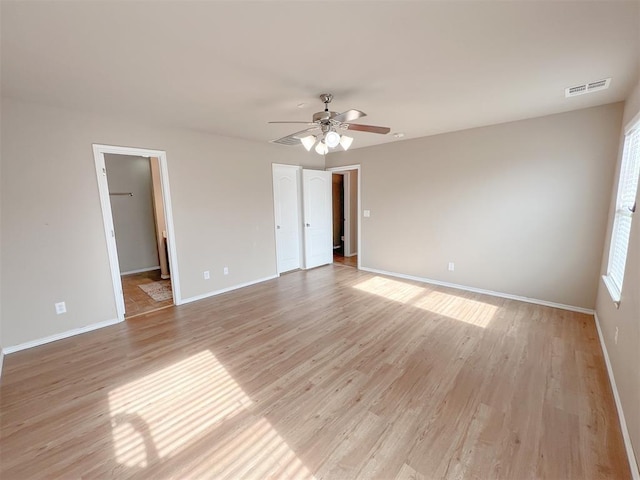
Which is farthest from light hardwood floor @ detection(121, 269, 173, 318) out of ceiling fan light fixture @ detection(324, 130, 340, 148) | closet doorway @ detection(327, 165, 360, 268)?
closet doorway @ detection(327, 165, 360, 268)

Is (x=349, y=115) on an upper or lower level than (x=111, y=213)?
upper

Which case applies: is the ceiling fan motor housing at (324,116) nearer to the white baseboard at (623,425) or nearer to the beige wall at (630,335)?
the beige wall at (630,335)

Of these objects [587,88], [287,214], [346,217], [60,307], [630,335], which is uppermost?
[587,88]

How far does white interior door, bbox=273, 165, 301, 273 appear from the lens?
17.0ft

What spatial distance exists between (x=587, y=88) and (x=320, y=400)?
11.9 ft

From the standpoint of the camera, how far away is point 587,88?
2.53 m

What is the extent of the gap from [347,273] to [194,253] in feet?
9.13

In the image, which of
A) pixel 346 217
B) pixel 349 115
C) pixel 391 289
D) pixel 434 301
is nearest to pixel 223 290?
pixel 391 289

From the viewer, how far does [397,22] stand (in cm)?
155

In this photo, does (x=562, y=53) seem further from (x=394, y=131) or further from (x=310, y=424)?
(x=310, y=424)

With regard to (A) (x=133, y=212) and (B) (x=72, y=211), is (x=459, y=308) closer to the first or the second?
(B) (x=72, y=211)

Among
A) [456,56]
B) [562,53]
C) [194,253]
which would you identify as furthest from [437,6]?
[194,253]

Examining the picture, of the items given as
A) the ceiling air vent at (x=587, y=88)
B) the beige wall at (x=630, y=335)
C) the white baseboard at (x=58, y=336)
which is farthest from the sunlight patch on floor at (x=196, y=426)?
the ceiling air vent at (x=587, y=88)

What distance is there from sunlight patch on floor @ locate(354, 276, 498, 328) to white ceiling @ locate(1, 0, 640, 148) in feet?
8.00
